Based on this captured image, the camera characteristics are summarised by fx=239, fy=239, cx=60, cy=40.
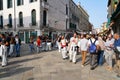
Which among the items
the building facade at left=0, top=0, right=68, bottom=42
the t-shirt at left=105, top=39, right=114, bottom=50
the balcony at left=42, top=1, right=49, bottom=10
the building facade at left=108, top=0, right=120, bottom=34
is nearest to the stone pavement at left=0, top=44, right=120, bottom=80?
the t-shirt at left=105, top=39, right=114, bottom=50

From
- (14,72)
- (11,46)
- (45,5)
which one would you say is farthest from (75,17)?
(14,72)

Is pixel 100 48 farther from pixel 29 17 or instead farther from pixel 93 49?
pixel 29 17

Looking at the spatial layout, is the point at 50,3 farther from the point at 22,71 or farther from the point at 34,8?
the point at 22,71

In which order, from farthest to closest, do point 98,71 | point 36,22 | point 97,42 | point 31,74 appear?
point 36,22, point 97,42, point 98,71, point 31,74

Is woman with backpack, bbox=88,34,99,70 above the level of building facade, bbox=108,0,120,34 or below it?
below

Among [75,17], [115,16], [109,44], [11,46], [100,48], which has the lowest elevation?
[11,46]

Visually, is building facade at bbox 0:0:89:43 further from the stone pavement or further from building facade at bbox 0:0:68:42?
the stone pavement

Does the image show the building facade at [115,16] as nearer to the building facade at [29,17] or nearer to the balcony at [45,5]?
the building facade at [29,17]

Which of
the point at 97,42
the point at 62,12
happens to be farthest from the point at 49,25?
the point at 97,42

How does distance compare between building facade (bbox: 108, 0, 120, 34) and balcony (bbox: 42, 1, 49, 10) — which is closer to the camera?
building facade (bbox: 108, 0, 120, 34)

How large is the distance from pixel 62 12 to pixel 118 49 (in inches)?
1658

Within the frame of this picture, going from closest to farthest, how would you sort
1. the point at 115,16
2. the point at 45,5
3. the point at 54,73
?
the point at 54,73 < the point at 115,16 < the point at 45,5

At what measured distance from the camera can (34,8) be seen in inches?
1428

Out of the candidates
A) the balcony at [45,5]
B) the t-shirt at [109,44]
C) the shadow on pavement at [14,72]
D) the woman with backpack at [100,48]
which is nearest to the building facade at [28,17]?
the balcony at [45,5]
